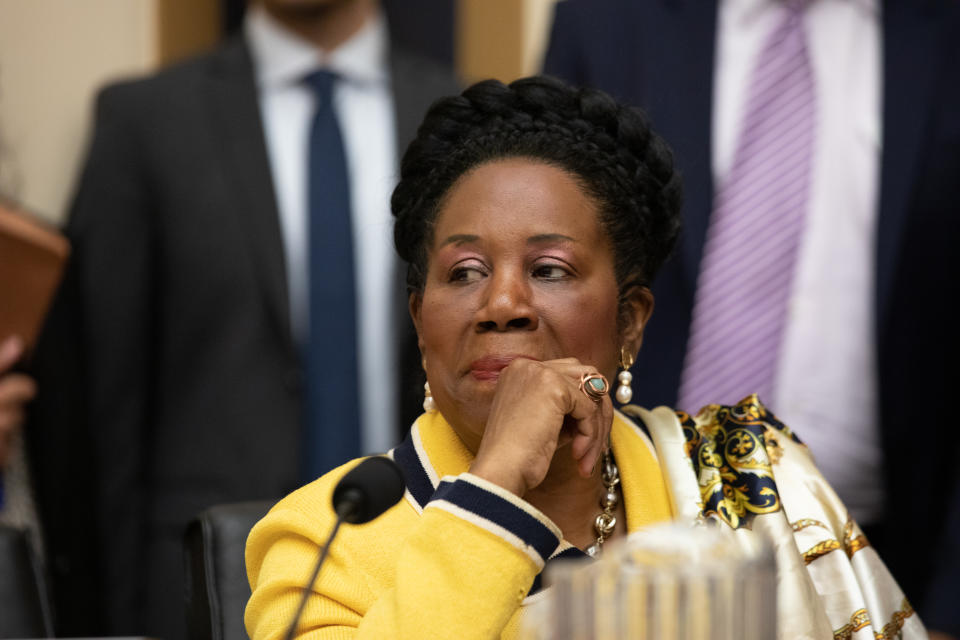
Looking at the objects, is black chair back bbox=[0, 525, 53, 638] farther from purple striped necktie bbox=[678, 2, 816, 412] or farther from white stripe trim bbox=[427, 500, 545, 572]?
purple striped necktie bbox=[678, 2, 816, 412]

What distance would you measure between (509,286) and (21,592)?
33.5 inches

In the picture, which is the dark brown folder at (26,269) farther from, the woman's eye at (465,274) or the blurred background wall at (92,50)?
the woman's eye at (465,274)

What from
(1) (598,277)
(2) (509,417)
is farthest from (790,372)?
(2) (509,417)

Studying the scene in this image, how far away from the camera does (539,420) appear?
1627mm

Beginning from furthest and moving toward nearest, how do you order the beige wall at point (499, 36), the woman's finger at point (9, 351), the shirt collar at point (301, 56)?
the beige wall at point (499, 36), the shirt collar at point (301, 56), the woman's finger at point (9, 351)

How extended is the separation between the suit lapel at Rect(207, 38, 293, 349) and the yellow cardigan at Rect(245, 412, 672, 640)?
1020 mm

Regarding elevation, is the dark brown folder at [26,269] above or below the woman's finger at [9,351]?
above

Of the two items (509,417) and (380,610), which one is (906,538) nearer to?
(509,417)

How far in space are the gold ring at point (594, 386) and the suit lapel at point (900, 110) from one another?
951mm

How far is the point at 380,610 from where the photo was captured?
1.52 meters

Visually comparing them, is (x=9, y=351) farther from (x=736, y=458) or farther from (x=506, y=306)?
(x=736, y=458)

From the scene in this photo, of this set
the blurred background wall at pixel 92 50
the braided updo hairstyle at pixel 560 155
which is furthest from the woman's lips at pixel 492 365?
the blurred background wall at pixel 92 50

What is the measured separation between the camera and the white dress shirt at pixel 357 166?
115 inches

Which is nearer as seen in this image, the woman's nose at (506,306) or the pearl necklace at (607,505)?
the woman's nose at (506,306)
